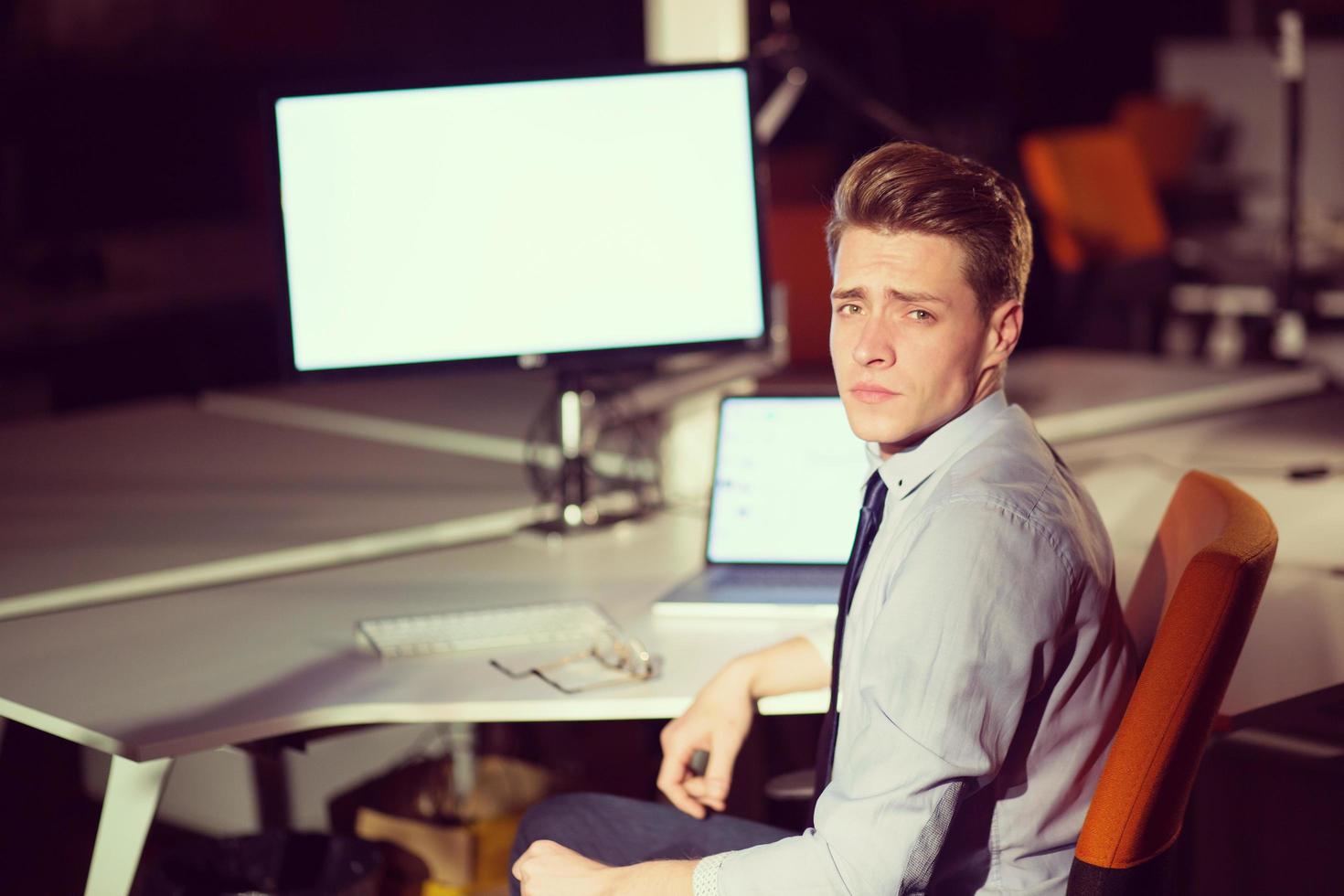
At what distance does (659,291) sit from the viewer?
6.65ft

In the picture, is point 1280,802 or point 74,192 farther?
point 74,192

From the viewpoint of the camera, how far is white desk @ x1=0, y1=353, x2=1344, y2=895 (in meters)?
1.50

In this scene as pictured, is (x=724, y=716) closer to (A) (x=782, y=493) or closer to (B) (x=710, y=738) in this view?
(B) (x=710, y=738)

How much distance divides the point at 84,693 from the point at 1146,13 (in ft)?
31.4

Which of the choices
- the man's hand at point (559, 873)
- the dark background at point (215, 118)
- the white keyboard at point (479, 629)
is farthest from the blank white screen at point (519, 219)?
the dark background at point (215, 118)

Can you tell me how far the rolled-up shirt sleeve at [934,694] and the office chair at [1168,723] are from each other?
0.09m

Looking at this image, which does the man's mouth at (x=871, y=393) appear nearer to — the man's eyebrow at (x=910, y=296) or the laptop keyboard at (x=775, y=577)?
the man's eyebrow at (x=910, y=296)

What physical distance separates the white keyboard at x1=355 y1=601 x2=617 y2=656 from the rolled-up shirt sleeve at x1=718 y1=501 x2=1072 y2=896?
1.88ft

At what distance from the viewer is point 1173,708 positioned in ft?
3.77

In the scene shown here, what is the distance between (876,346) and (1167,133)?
275 inches

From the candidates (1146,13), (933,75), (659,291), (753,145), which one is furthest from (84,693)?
(1146,13)

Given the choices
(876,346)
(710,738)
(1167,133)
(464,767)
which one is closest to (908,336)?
(876,346)

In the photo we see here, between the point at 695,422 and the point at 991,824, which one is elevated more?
the point at 695,422

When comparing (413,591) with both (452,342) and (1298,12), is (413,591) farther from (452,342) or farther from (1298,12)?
(1298,12)
